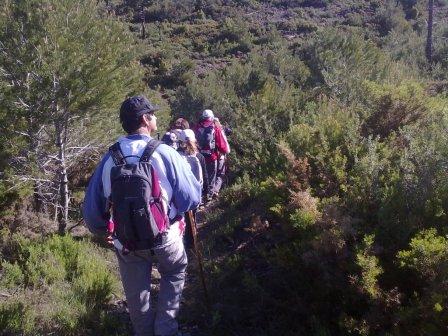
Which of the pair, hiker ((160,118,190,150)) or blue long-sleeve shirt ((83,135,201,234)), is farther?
hiker ((160,118,190,150))

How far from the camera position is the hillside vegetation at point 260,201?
11.0 feet

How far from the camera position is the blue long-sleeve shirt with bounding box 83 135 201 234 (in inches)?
132

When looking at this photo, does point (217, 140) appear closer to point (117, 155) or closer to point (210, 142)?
point (210, 142)

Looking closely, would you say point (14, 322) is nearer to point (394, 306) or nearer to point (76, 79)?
point (394, 306)

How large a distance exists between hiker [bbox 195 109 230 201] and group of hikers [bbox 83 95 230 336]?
411cm

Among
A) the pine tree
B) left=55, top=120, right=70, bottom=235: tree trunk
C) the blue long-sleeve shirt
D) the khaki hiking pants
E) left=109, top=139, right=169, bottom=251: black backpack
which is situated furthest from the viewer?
left=55, top=120, right=70, bottom=235: tree trunk

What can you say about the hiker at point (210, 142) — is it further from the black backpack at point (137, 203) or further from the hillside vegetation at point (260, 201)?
the black backpack at point (137, 203)

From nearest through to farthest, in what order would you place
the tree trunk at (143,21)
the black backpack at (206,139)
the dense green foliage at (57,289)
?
the dense green foliage at (57,289), the black backpack at (206,139), the tree trunk at (143,21)

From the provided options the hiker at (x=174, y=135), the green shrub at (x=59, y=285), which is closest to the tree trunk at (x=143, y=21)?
the hiker at (x=174, y=135)

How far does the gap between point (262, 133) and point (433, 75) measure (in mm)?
11453

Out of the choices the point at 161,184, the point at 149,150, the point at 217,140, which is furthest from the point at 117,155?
the point at 217,140

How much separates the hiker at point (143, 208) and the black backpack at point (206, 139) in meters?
4.10

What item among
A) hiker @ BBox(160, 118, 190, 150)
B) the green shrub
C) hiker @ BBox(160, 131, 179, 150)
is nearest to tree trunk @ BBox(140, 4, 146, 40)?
hiker @ BBox(160, 118, 190, 150)

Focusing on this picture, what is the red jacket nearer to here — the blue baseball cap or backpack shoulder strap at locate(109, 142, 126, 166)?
the blue baseball cap
